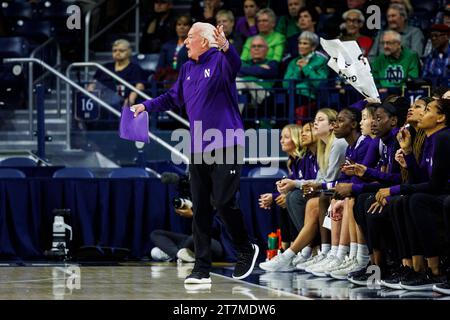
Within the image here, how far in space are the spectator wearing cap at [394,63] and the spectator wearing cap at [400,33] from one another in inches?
23.7

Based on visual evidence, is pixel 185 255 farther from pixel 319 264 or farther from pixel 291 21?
pixel 291 21

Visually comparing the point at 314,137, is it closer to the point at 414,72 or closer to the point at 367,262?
the point at 367,262

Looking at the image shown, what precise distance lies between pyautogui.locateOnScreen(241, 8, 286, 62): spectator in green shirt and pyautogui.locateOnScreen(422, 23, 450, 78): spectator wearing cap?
2.08 metres

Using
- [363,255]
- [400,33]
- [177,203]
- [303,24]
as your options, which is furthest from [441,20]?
[363,255]

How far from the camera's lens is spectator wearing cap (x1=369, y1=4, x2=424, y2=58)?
46.0 feet

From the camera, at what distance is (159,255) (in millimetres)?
11766

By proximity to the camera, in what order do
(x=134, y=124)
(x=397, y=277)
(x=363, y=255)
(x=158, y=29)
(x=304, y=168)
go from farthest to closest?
(x=158, y=29) < (x=304, y=168) < (x=363, y=255) < (x=134, y=124) < (x=397, y=277)

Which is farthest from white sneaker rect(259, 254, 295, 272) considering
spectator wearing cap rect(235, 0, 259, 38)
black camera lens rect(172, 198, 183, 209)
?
spectator wearing cap rect(235, 0, 259, 38)

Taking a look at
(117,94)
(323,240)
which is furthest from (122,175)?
(323,240)

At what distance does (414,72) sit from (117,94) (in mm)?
3642

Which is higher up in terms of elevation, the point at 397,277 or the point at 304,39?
the point at 304,39

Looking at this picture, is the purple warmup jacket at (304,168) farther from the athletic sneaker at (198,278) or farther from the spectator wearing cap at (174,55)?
the spectator wearing cap at (174,55)

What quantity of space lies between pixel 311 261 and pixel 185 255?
1557mm

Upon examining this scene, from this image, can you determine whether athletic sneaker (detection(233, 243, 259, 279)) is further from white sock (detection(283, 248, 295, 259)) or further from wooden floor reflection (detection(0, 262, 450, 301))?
white sock (detection(283, 248, 295, 259))
